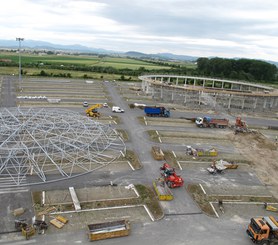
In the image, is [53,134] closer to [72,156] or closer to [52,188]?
[72,156]

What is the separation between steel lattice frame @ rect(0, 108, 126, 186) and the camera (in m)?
33.6

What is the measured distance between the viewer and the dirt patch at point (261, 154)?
37.9 metres

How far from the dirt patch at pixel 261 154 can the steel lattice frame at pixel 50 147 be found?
1973cm

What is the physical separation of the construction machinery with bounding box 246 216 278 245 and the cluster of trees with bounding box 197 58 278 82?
123330mm

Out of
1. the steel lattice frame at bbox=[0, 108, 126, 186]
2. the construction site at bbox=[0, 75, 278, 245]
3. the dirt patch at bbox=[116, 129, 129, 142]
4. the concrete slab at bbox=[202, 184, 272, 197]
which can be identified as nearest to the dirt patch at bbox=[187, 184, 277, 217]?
the construction site at bbox=[0, 75, 278, 245]

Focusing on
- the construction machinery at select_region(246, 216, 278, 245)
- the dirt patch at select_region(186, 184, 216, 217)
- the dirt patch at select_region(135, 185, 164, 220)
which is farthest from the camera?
the dirt patch at select_region(186, 184, 216, 217)

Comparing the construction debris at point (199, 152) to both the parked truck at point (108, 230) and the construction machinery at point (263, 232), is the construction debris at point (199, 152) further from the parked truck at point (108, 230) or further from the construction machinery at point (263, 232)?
the parked truck at point (108, 230)

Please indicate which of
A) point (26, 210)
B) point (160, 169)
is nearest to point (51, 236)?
point (26, 210)

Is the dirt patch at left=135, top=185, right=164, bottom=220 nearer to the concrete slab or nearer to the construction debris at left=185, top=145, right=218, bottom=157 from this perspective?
the concrete slab

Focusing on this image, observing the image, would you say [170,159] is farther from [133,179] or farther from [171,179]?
[133,179]

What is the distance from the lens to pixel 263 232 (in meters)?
24.3

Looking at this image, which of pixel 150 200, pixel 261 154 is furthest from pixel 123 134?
pixel 261 154

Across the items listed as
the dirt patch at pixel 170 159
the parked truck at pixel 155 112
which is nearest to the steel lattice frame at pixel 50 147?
the dirt patch at pixel 170 159

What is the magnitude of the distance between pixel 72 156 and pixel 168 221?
17.6 metres
